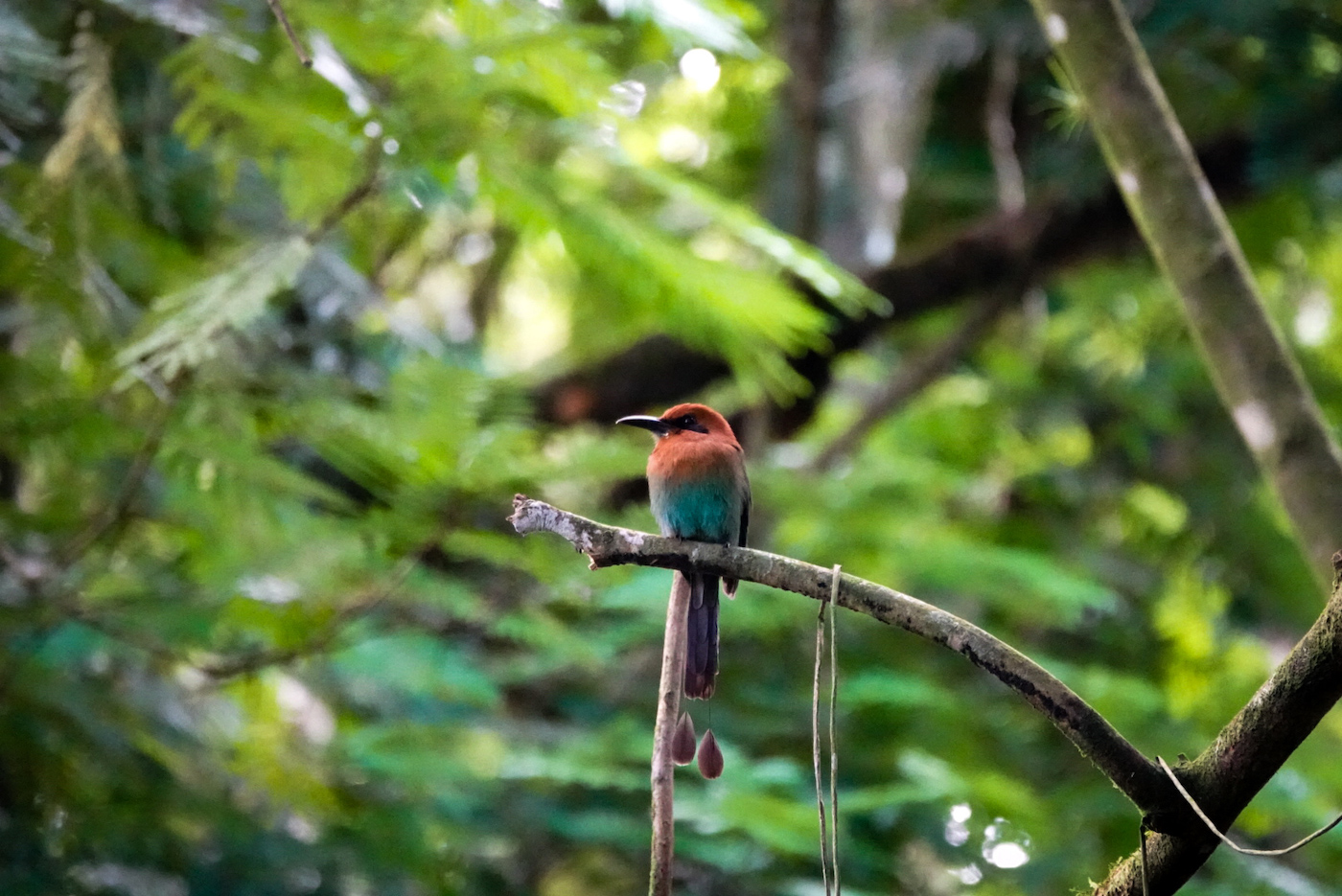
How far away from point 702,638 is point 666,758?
0.56 m

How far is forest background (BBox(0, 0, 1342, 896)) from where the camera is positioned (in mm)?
3549

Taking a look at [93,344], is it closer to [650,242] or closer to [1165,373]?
[650,242]

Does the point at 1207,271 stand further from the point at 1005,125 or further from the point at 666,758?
the point at 1005,125

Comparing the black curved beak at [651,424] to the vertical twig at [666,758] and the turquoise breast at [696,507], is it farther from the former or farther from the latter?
the vertical twig at [666,758]

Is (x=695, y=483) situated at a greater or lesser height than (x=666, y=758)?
greater

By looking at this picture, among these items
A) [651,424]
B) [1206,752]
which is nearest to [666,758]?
[1206,752]

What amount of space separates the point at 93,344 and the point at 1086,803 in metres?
4.56

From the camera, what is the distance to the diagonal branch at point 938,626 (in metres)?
1.84

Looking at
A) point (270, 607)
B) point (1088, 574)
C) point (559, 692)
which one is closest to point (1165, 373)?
point (1088, 574)

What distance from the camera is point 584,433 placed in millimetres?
6566

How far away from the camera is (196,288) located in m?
3.02

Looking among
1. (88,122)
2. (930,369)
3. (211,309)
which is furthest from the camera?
(930,369)

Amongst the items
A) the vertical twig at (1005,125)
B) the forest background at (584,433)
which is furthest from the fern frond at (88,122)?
the vertical twig at (1005,125)

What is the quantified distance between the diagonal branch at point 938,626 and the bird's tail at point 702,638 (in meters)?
0.30
